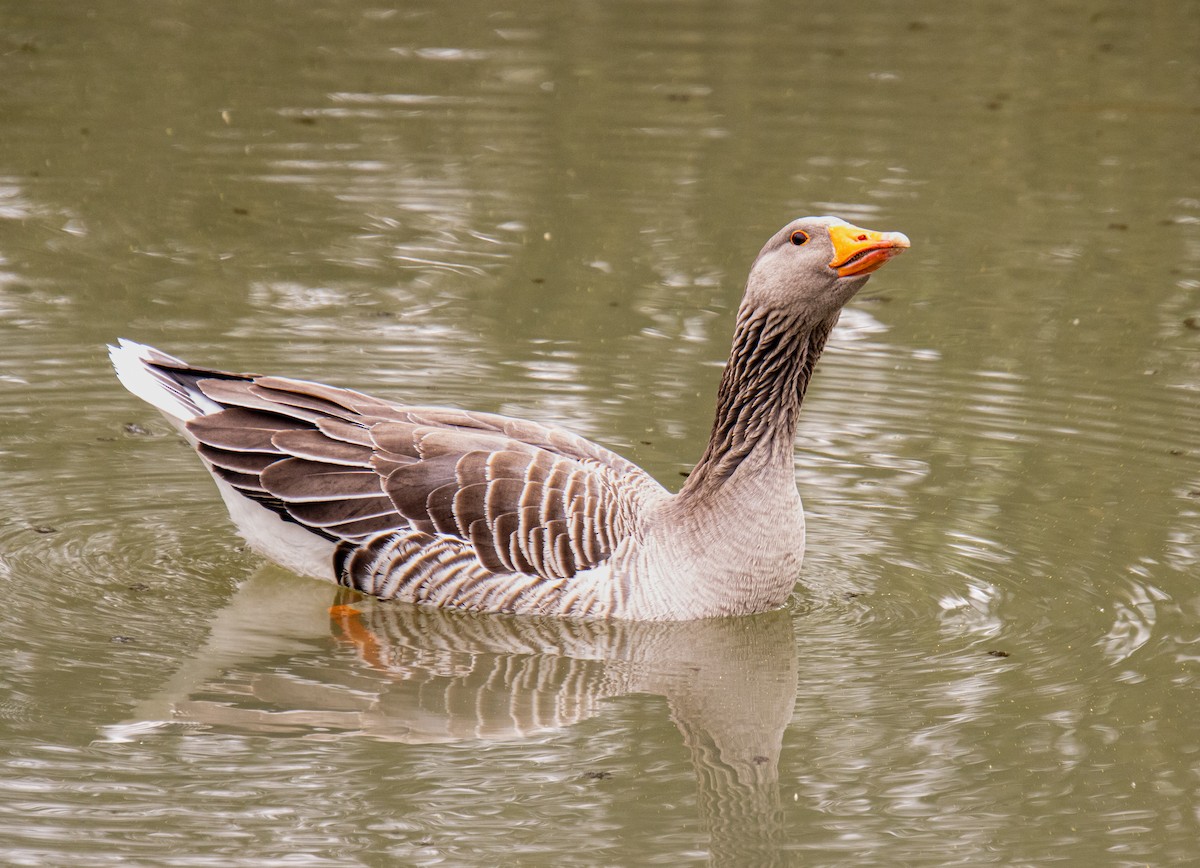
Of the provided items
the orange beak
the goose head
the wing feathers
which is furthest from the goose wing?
the orange beak

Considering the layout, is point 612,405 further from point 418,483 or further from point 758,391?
point 418,483

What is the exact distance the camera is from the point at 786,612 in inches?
350

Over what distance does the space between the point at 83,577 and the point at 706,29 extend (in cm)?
1418

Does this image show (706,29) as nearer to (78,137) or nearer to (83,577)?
(78,137)

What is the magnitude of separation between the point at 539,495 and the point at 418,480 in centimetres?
62

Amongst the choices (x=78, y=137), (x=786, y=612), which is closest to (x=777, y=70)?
(x=78, y=137)

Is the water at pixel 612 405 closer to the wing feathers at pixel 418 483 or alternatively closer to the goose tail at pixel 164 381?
the wing feathers at pixel 418 483

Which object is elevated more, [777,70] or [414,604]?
[777,70]

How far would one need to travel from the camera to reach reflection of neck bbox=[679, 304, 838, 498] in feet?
28.2

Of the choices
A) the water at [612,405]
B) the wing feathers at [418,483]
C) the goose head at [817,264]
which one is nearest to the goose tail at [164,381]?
the wing feathers at [418,483]

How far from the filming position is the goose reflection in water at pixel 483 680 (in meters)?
7.47

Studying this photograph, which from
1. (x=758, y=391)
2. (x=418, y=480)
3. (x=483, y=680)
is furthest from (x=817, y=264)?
(x=483, y=680)

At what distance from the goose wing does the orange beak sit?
159 cm

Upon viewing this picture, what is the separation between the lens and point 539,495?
8.52 m
